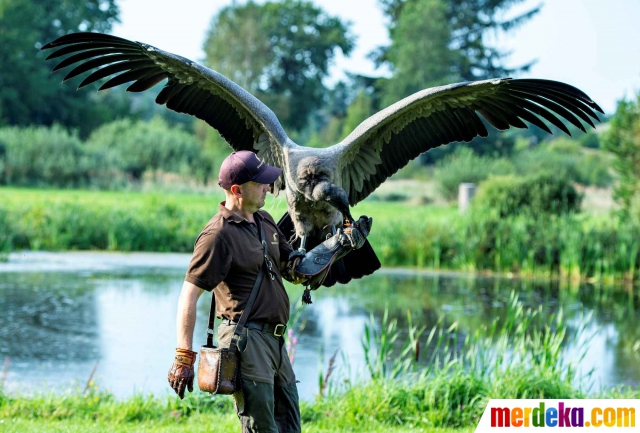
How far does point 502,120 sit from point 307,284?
7.58ft

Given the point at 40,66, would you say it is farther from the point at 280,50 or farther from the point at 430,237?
the point at 430,237

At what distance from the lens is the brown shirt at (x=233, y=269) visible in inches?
161

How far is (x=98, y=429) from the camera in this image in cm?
612

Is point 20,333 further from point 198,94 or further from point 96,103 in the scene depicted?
point 96,103

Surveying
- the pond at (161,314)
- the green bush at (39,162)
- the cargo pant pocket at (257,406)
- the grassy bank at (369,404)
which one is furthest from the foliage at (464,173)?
the cargo pant pocket at (257,406)

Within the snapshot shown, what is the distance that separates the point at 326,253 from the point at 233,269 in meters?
0.74

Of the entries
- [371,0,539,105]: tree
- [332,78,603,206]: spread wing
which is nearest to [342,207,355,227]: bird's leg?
[332,78,603,206]: spread wing

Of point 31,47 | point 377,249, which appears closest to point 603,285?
point 377,249

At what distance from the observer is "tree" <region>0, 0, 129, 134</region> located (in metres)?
46.9

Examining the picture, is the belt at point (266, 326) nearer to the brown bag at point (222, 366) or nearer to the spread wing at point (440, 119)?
the brown bag at point (222, 366)

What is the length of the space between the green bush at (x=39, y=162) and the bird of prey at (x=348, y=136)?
2632 cm

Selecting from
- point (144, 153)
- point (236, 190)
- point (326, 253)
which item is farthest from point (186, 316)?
point (144, 153)

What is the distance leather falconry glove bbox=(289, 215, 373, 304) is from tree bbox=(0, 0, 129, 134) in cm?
4419

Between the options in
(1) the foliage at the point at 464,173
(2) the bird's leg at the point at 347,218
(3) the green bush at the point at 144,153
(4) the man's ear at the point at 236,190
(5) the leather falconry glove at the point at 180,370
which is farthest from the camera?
(3) the green bush at the point at 144,153
